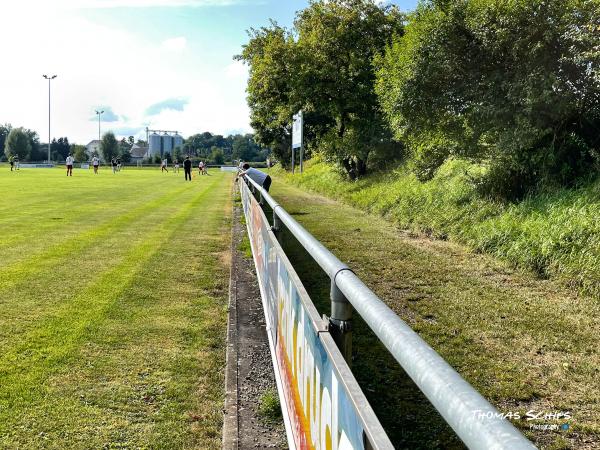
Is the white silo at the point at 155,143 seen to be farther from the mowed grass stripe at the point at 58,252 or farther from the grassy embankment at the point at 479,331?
the grassy embankment at the point at 479,331

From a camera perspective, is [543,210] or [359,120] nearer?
[543,210]

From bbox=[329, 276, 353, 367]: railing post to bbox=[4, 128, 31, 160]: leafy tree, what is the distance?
412 feet

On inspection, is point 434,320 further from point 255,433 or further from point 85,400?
point 85,400

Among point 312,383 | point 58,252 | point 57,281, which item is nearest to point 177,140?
point 58,252

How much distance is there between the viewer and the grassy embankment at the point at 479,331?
3.41 meters

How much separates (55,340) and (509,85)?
7489 millimetres

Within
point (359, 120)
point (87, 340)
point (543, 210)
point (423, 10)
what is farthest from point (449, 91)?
point (359, 120)

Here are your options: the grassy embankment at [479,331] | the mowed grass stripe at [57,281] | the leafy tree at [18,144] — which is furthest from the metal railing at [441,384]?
the leafy tree at [18,144]

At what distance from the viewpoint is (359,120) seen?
22.3 m

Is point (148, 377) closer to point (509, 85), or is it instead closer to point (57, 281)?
point (57, 281)

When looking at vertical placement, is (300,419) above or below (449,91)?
below

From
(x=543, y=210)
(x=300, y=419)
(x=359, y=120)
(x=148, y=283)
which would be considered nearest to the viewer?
(x=300, y=419)

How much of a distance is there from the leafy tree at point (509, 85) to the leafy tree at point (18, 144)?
119 m

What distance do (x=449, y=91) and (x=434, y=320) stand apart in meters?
6.02
